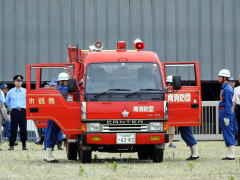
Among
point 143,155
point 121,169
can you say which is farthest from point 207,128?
point 121,169

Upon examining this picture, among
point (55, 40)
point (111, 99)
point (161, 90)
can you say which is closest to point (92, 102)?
point (111, 99)

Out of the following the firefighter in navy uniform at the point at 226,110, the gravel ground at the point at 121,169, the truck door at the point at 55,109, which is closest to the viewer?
the gravel ground at the point at 121,169

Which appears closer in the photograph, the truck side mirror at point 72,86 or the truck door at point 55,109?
the truck side mirror at point 72,86

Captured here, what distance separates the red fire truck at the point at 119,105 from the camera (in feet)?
48.8

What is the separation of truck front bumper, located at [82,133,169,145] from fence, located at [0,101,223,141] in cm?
1203

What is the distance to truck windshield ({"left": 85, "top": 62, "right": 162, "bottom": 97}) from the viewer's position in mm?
15141

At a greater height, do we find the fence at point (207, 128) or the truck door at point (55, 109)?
the truck door at point (55, 109)

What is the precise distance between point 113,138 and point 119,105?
58cm

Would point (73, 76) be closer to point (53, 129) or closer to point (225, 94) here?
point (53, 129)

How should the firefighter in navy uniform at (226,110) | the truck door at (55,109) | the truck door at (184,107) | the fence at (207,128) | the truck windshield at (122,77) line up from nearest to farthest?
the truck windshield at (122,77) < the truck door at (55,109) < the truck door at (184,107) < the firefighter in navy uniform at (226,110) < the fence at (207,128)

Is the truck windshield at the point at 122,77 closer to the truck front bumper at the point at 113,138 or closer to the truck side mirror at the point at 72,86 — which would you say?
the truck side mirror at the point at 72,86

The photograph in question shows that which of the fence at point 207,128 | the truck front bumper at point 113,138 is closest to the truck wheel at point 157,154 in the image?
the truck front bumper at point 113,138

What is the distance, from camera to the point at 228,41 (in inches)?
1258

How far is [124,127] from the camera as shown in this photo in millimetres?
14914
